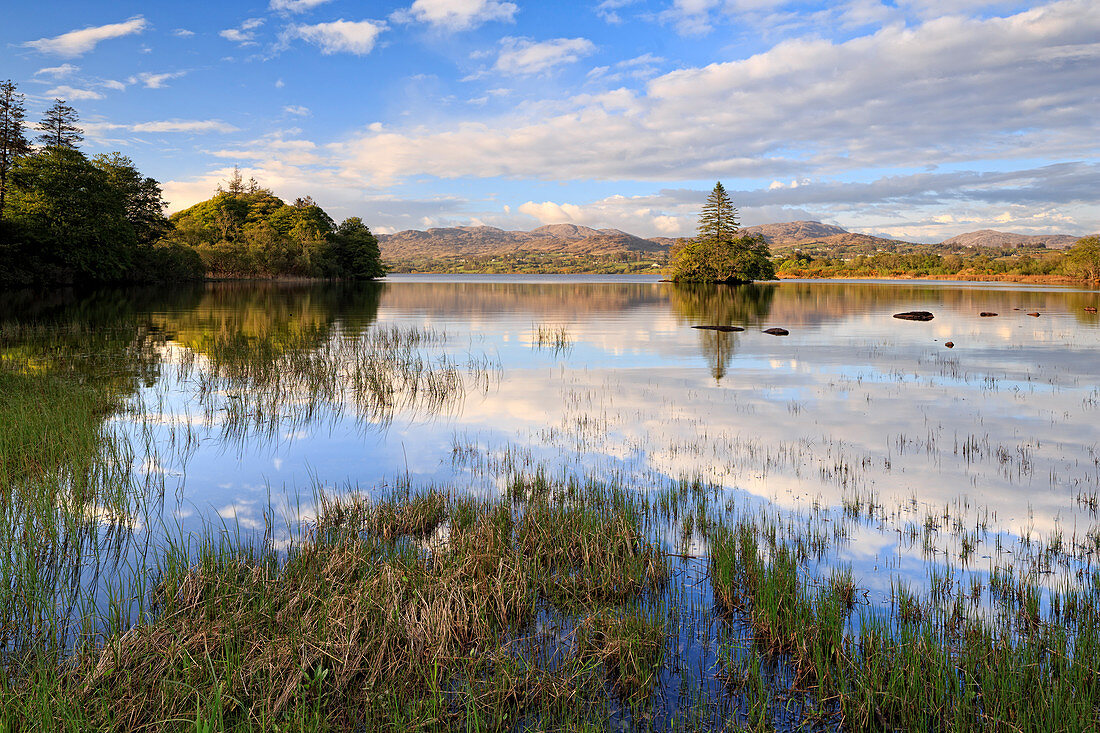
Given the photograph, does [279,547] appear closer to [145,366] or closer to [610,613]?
[610,613]

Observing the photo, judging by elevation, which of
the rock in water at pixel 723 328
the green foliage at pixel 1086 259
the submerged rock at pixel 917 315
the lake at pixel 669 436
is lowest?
the lake at pixel 669 436

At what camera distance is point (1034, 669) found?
14.1ft

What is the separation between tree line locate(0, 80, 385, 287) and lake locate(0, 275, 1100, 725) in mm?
36655

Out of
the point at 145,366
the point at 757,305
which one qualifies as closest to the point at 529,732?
the point at 145,366

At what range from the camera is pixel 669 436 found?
11883 mm

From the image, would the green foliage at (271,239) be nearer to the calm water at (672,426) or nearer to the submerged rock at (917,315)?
the calm water at (672,426)

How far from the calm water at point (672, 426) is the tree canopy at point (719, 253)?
75948 mm

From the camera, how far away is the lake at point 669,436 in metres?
6.90

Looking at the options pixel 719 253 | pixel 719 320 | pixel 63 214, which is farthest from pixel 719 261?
pixel 63 214

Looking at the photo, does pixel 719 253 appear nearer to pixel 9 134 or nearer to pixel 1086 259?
pixel 1086 259

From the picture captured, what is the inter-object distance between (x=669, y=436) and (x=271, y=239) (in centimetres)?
10670

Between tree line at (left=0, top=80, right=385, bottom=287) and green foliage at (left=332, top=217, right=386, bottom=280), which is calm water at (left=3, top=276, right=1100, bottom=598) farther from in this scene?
green foliage at (left=332, top=217, right=386, bottom=280)

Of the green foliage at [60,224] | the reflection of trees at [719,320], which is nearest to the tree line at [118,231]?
the green foliage at [60,224]

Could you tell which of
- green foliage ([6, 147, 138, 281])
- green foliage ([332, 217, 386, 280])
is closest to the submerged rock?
green foliage ([6, 147, 138, 281])
